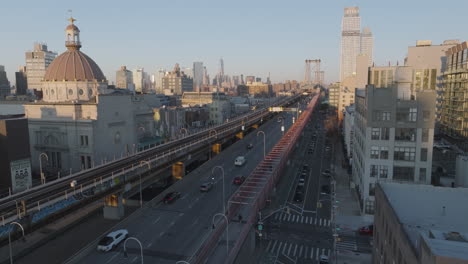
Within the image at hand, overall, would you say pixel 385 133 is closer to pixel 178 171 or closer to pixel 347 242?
pixel 347 242

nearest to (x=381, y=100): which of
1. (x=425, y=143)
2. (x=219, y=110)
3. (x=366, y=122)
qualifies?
(x=366, y=122)

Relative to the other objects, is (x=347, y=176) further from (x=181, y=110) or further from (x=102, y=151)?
(x=181, y=110)

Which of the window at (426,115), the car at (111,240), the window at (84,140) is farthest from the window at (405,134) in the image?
the window at (84,140)

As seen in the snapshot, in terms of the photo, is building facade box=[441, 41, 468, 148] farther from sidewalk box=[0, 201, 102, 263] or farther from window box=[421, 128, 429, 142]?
sidewalk box=[0, 201, 102, 263]

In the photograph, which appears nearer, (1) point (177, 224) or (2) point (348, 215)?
(1) point (177, 224)

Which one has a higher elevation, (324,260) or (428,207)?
(428,207)

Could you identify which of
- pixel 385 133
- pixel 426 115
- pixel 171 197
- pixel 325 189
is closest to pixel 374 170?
pixel 385 133

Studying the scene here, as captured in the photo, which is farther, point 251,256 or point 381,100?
point 381,100
